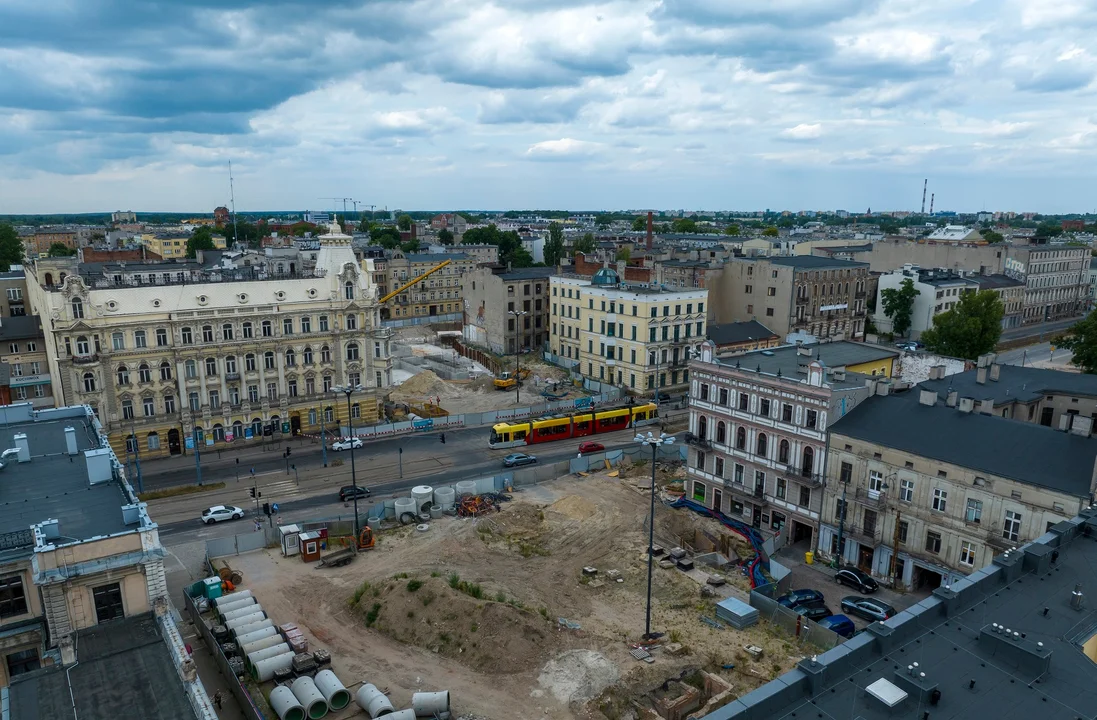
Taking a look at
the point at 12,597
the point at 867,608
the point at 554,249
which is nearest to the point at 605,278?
the point at 867,608

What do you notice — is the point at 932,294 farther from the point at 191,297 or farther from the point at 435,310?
the point at 191,297

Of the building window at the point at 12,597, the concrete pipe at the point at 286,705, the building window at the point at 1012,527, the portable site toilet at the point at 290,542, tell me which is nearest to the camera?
the building window at the point at 12,597

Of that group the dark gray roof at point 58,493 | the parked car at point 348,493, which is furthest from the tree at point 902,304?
the dark gray roof at point 58,493

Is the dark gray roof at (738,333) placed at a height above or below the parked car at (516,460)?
above

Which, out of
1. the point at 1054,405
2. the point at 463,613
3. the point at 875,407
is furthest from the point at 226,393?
the point at 1054,405

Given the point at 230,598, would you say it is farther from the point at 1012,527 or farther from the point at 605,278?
the point at 605,278

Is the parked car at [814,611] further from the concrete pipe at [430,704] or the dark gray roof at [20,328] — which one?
the dark gray roof at [20,328]
